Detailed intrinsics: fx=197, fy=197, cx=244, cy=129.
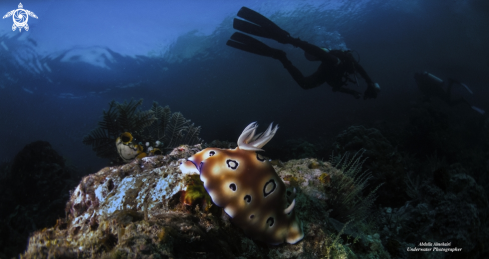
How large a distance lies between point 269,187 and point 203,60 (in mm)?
51025

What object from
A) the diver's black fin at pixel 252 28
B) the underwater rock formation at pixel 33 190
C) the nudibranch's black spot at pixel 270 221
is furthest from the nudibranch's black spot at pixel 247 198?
the diver's black fin at pixel 252 28

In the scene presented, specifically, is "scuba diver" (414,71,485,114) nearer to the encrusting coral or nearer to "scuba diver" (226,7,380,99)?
"scuba diver" (226,7,380,99)

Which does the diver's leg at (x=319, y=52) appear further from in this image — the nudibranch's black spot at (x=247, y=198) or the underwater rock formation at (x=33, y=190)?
the underwater rock formation at (x=33, y=190)

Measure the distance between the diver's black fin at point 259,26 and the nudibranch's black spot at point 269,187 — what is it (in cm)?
958

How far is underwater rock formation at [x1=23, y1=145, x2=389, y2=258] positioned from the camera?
3.38ft

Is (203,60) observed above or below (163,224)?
below

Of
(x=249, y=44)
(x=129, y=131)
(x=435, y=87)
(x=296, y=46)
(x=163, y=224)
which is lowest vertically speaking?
(x=435, y=87)

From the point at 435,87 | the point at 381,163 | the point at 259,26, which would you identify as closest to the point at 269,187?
the point at 381,163

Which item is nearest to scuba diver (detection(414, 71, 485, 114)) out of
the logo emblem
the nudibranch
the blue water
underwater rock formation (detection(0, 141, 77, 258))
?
the blue water

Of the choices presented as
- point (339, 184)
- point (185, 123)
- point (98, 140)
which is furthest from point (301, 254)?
point (98, 140)

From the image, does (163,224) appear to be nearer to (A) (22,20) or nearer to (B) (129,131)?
(B) (129,131)

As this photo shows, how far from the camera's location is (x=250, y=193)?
150 cm

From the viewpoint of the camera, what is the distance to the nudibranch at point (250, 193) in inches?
58.2

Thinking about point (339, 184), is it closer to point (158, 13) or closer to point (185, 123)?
point (185, 123)
